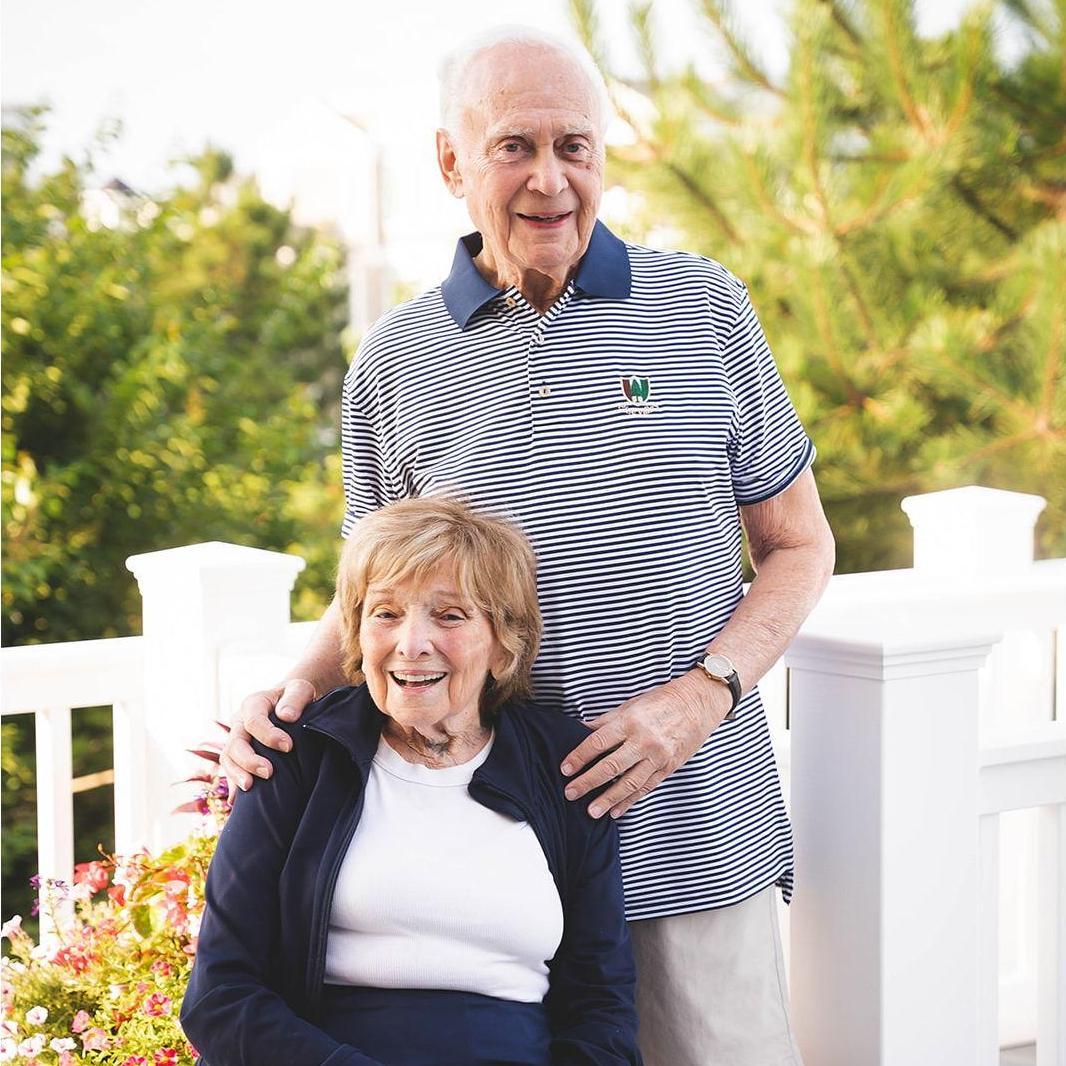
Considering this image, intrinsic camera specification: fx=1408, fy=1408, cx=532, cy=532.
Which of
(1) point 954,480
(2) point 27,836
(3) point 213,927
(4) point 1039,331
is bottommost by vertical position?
(2) point 27,836

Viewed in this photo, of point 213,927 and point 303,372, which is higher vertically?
point 303,372

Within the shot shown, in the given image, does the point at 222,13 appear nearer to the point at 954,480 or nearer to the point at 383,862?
the point at 954,480

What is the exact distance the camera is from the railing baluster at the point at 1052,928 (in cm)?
198

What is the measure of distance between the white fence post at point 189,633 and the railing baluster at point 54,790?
125 millimetres

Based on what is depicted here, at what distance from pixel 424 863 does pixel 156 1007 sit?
849 millimetres

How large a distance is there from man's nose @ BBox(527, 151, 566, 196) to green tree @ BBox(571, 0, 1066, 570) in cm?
482

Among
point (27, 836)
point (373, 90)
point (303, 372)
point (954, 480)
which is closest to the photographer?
point (27, 836)

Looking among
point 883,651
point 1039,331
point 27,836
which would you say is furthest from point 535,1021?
point 1039,331

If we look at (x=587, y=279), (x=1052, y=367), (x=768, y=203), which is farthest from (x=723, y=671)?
(x=768, y=203)

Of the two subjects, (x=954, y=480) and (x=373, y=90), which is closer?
(x=954, y=480)

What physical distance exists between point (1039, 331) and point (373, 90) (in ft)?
34.4

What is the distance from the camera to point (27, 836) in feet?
18.5

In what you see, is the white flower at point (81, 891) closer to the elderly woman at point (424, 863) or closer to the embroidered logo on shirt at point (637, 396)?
the elderly woman at point (424, 863)

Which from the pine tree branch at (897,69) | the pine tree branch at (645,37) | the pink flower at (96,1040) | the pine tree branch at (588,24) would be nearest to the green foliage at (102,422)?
the pine tree branch at (588,24)
